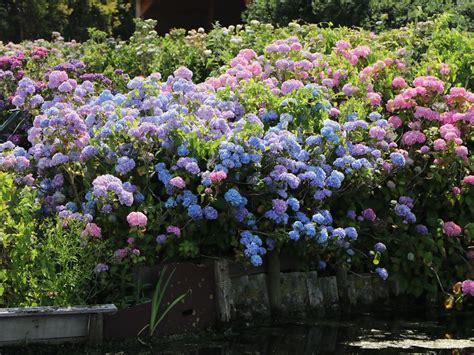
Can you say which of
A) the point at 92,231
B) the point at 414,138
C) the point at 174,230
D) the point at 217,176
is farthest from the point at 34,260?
the point at 414,138

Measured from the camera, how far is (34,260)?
609cm

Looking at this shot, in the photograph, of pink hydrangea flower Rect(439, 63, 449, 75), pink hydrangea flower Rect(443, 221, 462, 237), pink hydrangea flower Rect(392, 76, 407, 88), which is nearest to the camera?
pink hydrangea flower Rect(443, 221, 462, 237)

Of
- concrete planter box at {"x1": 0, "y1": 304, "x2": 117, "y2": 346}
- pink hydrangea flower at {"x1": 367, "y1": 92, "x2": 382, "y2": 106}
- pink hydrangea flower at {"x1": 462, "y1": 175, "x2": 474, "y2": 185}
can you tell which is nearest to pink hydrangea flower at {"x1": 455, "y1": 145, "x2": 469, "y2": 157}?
pink hydrangea flower at {"x1": 462, "y1": 175, "x2": 474, "y2": 185}

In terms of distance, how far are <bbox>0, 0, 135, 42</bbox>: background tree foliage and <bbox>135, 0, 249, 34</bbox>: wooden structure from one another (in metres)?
1.64

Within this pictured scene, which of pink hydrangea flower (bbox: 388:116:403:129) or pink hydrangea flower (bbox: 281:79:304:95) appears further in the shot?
pink hydrangea flower (bbox: 388:116:403:129)

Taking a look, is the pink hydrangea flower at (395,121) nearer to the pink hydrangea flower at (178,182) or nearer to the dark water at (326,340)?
the dark water at (326,340)

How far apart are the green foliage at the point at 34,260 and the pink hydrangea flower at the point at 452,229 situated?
9.85ft

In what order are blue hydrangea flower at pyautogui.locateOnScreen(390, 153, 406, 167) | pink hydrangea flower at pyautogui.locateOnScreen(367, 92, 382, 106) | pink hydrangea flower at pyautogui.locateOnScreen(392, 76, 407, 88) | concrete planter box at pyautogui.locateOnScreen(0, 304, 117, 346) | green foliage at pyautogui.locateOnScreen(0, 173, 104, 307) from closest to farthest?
1. concrete planter box at pyautogui.locateOnScreen(0, 304, 117, 346)
2. green foliage at pyautogui.locateOnScreen(0, 173, 104, 307)
3. blue hydrangea flower at pyautogui.locateOnScreen(390, 153, 406, 167)
4. pink hydrangea flower at pyautogui.locateOnScreen(367, 92, 382, 106)
5. pink hydrangea flower at pyautogui.locateOnScreen(392, 76, 407, 88)

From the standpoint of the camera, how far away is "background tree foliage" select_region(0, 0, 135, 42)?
891 inches

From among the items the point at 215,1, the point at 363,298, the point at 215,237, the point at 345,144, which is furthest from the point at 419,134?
the point at 215,1

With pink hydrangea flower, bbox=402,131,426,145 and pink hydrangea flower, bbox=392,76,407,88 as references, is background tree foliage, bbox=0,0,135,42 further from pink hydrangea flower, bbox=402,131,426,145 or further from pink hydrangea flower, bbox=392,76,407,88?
pink hydrangea flower, bbox=402,131,426,145

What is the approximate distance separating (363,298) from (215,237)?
162 cm

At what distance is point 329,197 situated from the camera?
6.97 metres

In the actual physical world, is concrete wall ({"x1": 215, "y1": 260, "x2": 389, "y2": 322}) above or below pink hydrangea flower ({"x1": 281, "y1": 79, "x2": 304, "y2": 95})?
below
